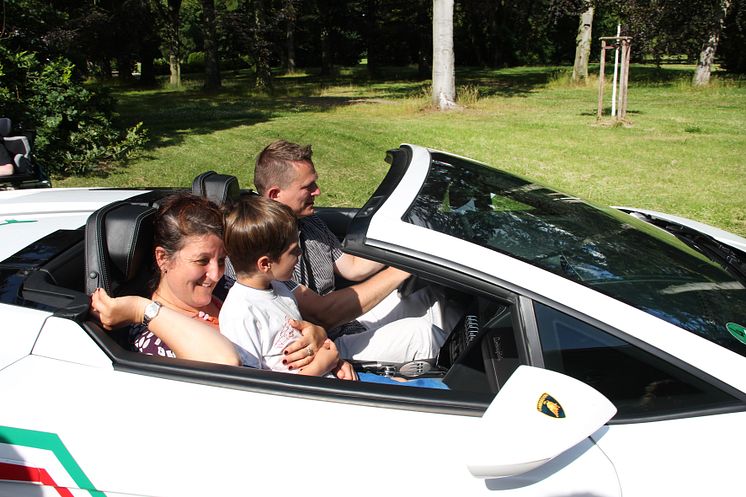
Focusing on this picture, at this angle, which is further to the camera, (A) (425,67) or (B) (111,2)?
(A) (425,67)

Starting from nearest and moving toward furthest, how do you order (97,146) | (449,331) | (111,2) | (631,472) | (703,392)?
(631,472) < (703,392) < (449,331) < (97,146) < (111,2)

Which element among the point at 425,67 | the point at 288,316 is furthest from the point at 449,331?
the point at 425,67

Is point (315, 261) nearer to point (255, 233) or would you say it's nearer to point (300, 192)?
point (300, 192)

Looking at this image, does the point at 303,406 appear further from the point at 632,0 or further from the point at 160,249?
the point at 632,0

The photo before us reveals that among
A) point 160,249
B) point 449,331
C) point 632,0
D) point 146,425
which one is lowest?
point 449,331

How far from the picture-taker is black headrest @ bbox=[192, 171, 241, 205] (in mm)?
2869

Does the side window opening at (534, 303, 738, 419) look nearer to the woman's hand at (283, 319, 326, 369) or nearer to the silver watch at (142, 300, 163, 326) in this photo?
the woman's hand at (283, 319, 326, 369)

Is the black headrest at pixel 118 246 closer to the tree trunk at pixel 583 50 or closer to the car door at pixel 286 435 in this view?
the car door at pixel 286 435

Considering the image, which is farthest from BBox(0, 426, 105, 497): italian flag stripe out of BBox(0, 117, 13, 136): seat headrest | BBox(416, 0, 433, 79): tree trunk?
BBox(416, 0, 433, 79): tree trunk

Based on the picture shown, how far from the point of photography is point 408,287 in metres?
2.85

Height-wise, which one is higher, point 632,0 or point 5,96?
point 632,0

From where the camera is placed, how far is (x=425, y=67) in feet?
110

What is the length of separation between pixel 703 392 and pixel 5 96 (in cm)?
809

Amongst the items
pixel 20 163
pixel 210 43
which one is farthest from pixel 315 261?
pixel 210 43
